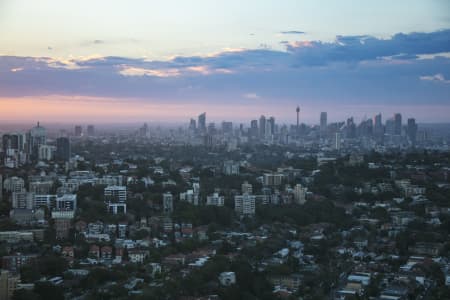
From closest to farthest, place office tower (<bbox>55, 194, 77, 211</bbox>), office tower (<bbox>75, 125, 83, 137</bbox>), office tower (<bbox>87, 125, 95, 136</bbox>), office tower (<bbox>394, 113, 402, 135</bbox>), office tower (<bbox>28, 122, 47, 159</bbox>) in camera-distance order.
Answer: office tower (<bbox>55, 194, 77, 211</bbox>), office tower (<bbox>28, 122, 47, 159</bbox>), office tower (<bbox>394, 113, 402, 135</bbox>), office tower (<bbox>75, 125, 83, 137</bbox>), office tower (<bbox>87, 125, 95, 136</bbox>)

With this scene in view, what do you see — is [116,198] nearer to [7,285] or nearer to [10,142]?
[7,285]

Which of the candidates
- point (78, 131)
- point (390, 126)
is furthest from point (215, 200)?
point (78, 131)

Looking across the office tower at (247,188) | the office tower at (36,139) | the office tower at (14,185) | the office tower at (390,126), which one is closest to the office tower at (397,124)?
the office tower at (390,126)

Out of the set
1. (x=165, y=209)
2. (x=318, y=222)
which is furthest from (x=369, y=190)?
(x=165, y=209)

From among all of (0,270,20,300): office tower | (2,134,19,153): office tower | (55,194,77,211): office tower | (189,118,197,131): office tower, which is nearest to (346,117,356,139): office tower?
(189,118,197,131): office tower

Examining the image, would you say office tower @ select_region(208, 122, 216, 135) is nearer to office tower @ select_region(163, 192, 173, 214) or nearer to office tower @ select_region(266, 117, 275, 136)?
office tower @ select_region(266, 117, 275, 136)

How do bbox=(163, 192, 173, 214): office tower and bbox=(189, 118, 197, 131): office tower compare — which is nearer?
bbox=(163, 192, 173, 214): office tower
